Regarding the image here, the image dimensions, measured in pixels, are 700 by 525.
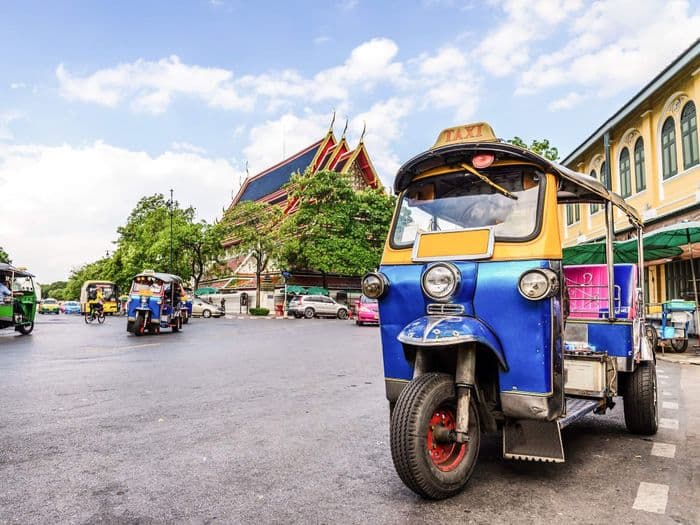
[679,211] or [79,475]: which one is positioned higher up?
[679,211]

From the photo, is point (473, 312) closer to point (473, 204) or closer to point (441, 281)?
point (441, 281)

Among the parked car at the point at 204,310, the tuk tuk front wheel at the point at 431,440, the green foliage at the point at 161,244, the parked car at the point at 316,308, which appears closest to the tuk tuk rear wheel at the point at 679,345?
the tuk tuk front wheel at the point at 431,440

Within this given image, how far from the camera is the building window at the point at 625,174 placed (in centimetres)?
2055

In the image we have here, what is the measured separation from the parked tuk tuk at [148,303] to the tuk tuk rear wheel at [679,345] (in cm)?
1471

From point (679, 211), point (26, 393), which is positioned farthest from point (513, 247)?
point (679, 211)

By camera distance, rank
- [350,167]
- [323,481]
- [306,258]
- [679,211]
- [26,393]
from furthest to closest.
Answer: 1. [350,167]
2. [306,258]
3. [679,211]
4. [26,393]
5. [323,481]

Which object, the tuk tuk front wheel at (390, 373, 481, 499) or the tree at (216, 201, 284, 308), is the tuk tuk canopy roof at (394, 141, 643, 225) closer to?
the tuk tuk front wheel at (390, 373, 481, 499)

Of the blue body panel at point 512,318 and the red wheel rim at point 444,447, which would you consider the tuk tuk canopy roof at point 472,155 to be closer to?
the blue body panel at point 512,318

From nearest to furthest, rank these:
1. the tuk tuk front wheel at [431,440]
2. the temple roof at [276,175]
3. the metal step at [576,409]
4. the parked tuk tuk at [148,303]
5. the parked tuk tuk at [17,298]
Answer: the tuk tuk front wheel at [431,440] → the metal step at [576,409] → the parked tuk tuk at [17,298] → the parked tuk tuk at [148,303] → the temple roof at [276,175]

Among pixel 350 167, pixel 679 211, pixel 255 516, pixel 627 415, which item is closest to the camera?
pixel 255 516

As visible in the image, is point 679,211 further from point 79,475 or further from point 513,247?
point 79,475

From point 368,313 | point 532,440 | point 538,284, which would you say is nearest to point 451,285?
point 538,284

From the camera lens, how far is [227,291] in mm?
44500

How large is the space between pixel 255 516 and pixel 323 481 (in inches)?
27.7
